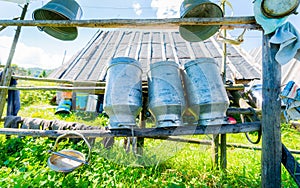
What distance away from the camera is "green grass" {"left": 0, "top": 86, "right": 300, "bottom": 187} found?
213 cm

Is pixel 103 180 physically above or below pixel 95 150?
below

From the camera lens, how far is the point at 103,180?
2.24 m

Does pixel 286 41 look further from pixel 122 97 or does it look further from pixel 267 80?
pixel 122 97

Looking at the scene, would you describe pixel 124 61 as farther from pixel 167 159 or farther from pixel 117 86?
pixel 167 159

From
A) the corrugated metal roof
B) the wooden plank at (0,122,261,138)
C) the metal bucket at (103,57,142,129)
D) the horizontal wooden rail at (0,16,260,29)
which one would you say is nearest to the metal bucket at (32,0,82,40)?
the horizontal wooden rail at (0,16,260,29)

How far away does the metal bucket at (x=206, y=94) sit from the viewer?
1.73m

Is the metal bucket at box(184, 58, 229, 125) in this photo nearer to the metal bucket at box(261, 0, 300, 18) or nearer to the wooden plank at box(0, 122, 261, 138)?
the wooden plank at box(0, 122, 261, 138)

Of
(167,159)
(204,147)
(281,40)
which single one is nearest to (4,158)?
(167,159)

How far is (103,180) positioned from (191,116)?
3.77ft

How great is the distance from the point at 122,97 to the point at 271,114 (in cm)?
115

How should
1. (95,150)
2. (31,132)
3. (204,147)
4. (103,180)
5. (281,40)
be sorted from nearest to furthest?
(281,40) → (31,132) → (103,180) → (95,150) → (204,147)

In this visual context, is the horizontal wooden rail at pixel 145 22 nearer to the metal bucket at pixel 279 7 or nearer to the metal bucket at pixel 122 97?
the metal bucket at pixel 279 7

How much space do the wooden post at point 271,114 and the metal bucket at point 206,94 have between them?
0.31 m

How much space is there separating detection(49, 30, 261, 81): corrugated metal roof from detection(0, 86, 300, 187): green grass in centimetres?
211
